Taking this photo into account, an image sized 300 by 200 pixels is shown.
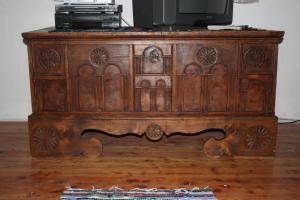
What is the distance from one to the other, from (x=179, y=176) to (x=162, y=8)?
0.85 metres

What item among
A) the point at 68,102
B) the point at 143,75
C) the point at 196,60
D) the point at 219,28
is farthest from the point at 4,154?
the point at 219,28

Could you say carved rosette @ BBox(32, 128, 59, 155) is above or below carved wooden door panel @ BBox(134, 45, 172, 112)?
below

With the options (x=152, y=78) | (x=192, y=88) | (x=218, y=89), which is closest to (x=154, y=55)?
(x=152, y=78)

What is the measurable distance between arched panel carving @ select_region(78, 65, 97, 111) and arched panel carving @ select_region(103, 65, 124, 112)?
0.06m

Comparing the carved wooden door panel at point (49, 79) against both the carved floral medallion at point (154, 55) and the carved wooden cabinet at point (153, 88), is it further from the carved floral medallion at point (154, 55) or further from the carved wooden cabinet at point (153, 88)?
the carved floral medallion at point (154, 55)

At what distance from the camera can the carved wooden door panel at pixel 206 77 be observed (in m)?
1.77

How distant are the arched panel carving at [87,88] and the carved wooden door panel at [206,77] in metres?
0.44

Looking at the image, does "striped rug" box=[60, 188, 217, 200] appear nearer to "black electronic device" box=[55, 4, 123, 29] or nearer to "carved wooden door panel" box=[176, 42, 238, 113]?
"carved wooden door panel" box=[176, 42, 238, 113]

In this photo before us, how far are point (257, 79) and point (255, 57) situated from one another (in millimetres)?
116

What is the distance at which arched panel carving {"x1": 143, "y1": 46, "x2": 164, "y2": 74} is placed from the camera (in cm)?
178

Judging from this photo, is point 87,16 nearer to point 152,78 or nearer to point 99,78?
point 99,78

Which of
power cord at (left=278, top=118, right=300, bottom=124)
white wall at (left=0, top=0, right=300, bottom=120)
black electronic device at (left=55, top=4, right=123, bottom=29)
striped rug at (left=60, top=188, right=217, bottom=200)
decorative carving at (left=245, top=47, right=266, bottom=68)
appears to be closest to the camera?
striped rug at (left=60, top=188, right=217, bottom=200)

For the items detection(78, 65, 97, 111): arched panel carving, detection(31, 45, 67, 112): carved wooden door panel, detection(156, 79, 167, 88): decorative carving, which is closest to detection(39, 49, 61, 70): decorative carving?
detection(31, 45, 67, 112): carved wooden door panel

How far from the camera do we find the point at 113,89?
181 centimetres
